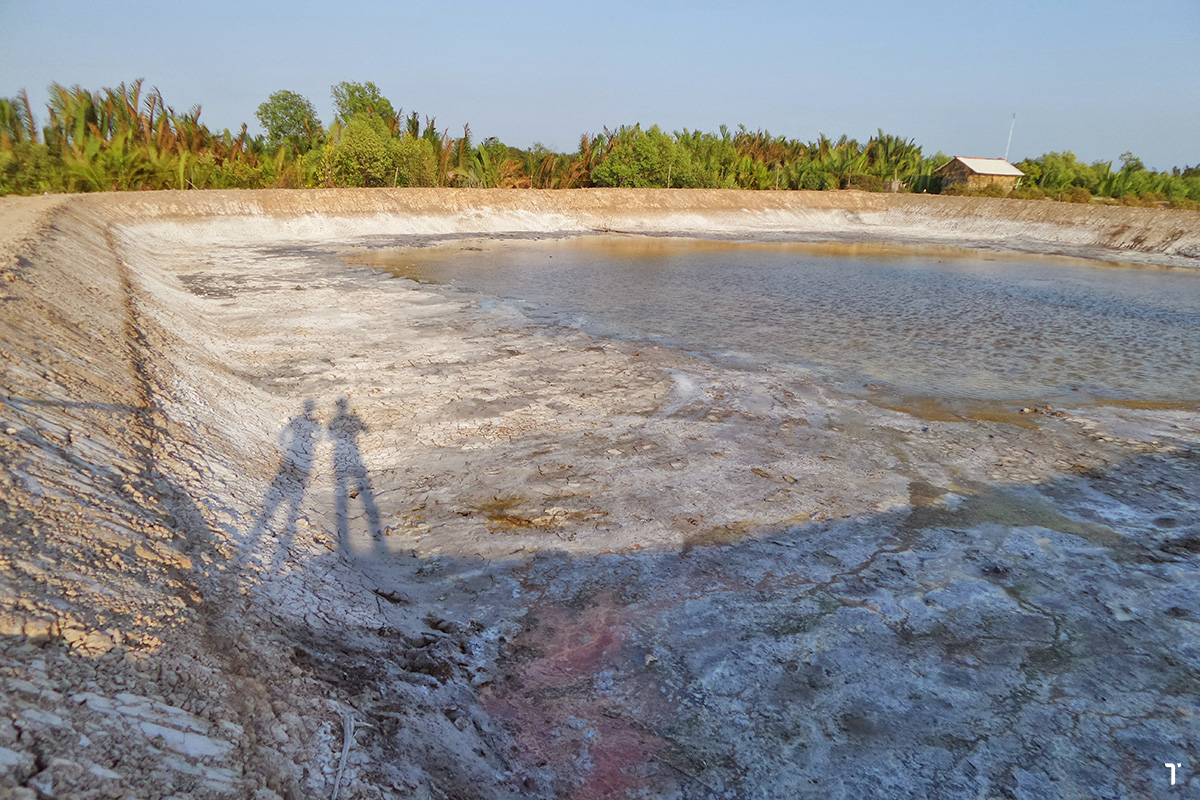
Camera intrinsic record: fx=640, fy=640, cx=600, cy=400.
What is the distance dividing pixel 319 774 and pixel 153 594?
1.13 metres

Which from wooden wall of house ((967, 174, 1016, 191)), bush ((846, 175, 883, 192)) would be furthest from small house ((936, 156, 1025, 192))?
bush ((846, 175, 883, 192))

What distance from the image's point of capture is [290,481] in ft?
17.5

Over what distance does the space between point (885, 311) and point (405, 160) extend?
24.4 metres

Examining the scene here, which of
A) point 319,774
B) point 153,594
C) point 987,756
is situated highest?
point 153,594

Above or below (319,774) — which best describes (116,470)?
above

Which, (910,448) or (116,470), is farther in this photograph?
(910,448)

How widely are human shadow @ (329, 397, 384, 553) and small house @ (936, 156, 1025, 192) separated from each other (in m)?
44.4

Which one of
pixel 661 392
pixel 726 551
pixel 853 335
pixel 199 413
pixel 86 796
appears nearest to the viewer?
pixel 86 796

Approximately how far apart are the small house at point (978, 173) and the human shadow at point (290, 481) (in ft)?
147

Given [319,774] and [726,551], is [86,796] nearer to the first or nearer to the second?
[319,774]

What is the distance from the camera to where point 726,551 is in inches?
186

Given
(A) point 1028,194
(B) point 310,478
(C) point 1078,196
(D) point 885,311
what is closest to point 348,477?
(B) point 310,478

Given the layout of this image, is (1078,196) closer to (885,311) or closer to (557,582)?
(885,311)

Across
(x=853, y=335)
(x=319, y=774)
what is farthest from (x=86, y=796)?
(x=853, y=335)
